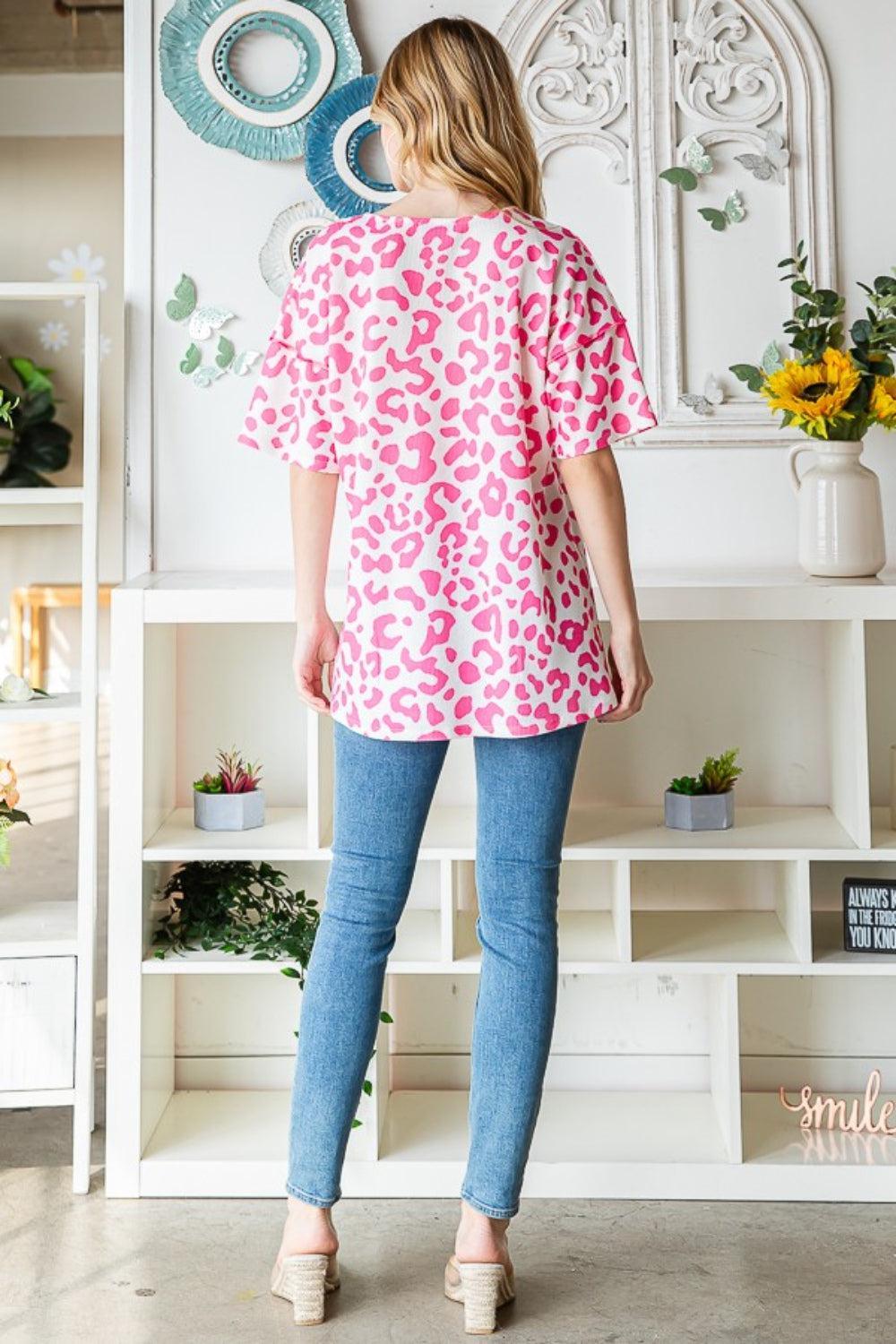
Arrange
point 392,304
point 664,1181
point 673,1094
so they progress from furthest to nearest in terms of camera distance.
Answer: point 673,1094
point 664,1181
point 392,304

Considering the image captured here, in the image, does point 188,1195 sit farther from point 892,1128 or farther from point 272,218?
point 272,218

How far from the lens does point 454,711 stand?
4.69 ft

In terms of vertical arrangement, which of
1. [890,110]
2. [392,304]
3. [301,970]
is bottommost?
[301,970]

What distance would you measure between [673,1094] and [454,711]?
3.64 ft

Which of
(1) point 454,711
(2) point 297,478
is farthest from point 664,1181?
(2) point 297,478

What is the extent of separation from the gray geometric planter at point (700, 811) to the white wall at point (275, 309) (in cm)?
45

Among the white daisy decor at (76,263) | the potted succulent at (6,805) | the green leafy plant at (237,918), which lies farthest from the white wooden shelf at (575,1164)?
the white daisy decor at (76,263)

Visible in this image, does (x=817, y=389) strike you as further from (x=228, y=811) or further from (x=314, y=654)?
(x=228, y=811)

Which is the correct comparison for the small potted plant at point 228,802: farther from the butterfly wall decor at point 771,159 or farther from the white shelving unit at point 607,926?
the butterfly wall decor at point 771,159

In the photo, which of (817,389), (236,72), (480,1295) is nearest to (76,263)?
(236,72)

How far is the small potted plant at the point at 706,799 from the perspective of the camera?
206 centimetres

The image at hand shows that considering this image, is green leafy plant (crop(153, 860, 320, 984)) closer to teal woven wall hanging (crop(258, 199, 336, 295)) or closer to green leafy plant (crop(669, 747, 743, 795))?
green leafy plant (crop(669, 747, 743, 795))

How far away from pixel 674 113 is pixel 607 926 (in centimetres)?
139

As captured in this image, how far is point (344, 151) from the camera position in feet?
7.38
